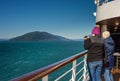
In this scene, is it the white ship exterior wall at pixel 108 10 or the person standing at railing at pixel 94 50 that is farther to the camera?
the white ship exterior wall at pixel 108 10

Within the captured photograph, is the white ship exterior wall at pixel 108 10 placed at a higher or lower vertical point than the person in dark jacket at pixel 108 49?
higher

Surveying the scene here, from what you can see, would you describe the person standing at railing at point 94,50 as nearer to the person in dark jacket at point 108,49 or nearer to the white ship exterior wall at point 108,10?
the person in dark jacket at point 108,49

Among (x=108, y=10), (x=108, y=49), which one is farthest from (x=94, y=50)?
(x=108, y=10)

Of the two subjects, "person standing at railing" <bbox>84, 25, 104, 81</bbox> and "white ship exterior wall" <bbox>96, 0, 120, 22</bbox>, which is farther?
"white ship exterior wall" <bbox>96, 0, 120, 22</bbox>

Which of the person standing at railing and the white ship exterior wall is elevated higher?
the white ship exterior wall

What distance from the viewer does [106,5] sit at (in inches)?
287

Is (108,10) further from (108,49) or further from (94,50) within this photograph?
(94,50)

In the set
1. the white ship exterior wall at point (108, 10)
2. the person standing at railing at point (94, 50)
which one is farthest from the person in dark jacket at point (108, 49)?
the white ship exterior wall at point (108, 10)

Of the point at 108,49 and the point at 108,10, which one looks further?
the point at 108,10

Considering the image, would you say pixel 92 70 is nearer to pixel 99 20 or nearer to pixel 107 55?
pixel 107 55

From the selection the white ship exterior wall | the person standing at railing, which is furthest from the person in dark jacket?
the white ship exterior wall

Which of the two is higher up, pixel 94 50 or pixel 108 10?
pixel 108 10

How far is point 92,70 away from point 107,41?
0.59 m

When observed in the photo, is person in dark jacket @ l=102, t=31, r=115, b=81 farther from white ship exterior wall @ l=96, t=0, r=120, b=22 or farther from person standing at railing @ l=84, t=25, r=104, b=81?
white ship exterior wall @ l=96, t=0, r=120, b=22
